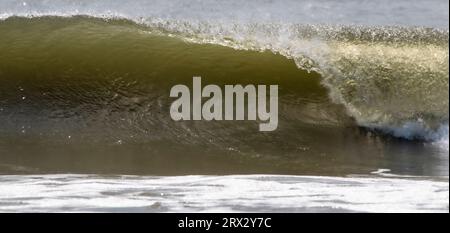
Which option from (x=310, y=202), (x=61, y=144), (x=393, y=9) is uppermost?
(x=393, y=9)

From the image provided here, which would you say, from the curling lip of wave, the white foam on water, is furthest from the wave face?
the white foam on water

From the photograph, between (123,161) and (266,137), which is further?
(266,137)

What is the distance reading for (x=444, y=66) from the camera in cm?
712

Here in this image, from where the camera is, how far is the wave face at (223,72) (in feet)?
20.9

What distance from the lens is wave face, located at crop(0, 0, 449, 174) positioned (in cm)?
637

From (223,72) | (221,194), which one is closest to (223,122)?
(223,72)

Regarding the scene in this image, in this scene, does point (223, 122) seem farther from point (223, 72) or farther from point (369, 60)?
point (369, 60)

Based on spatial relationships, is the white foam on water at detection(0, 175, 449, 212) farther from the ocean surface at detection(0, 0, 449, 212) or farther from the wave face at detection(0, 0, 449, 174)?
the wave face at detection(0, 0, 449, 174)

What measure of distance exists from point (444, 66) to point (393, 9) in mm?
1301

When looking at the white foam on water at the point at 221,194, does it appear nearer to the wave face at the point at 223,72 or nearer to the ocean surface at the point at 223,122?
the ocean surface at the point at 223,122

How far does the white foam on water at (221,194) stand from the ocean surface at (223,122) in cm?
1

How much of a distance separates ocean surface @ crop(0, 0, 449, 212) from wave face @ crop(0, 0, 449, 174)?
0.05 ft

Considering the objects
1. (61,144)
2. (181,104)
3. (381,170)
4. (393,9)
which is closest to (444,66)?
(393,9)

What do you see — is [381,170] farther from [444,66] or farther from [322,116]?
[444,66]
